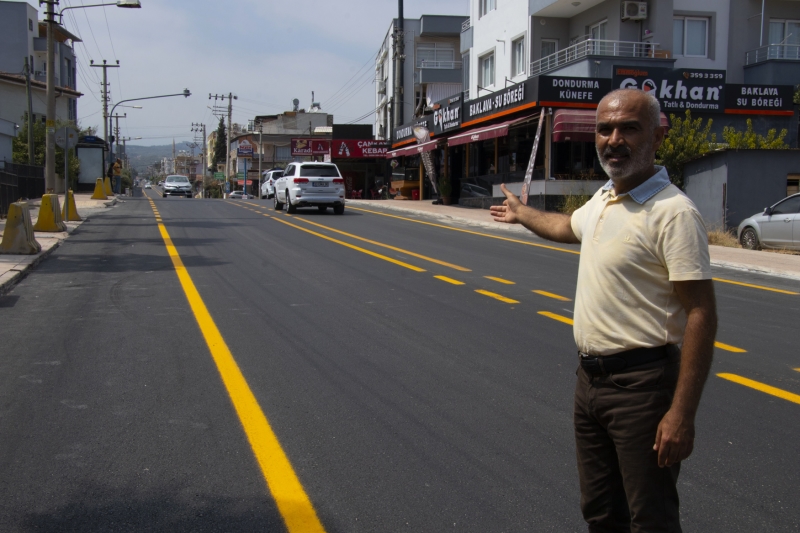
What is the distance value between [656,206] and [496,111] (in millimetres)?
28432

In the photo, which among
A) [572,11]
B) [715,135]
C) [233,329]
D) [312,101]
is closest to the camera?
[233,329]

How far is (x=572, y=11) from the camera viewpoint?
32.6 metres

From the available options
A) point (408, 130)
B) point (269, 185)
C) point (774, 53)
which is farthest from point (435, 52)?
point (774, 53)

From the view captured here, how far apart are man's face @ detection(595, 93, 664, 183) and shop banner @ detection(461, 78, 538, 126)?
2457 centimetres

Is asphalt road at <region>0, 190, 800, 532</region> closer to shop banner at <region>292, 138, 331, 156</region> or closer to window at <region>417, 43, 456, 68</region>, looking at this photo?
shop banner at <region>292, 138, 331, 156</region>

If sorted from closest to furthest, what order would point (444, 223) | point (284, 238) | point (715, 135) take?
point (284, 238), point (444, 223), point (715, 135)

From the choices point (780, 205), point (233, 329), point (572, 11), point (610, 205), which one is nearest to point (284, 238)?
point (233, 329)

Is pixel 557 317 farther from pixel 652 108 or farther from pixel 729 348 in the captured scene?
pixel 652 108

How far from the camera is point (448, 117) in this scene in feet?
118

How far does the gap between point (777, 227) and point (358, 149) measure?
3668 centimetres

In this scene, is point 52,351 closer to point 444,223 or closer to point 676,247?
point 676,247

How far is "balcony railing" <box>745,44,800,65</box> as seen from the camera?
103 ft

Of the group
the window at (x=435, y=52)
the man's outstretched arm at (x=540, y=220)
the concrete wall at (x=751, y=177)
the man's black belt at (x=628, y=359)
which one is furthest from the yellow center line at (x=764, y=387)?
the window at (x=435, y=52)

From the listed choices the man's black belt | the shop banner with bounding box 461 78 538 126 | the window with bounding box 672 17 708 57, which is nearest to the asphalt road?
the man's black belt
